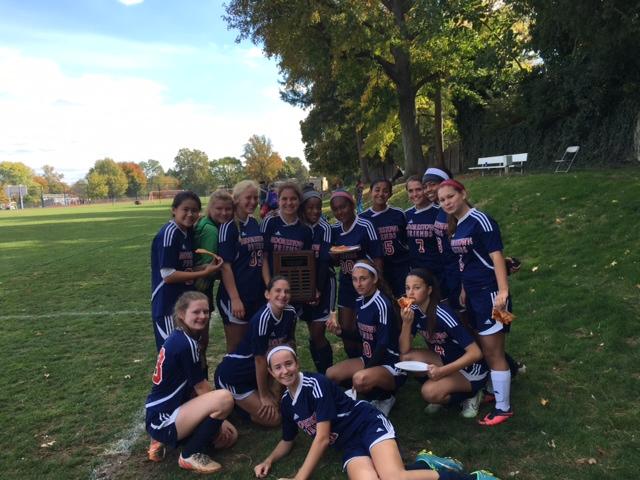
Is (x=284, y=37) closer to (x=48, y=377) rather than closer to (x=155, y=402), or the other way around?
(x=48, y=377)

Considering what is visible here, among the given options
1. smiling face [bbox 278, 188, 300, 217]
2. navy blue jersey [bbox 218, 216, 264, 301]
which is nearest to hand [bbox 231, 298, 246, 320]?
navy blue jersey [bbox 218, 216, 264, 301]

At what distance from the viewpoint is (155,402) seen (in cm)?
346

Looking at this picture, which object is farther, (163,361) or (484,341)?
(484,341)

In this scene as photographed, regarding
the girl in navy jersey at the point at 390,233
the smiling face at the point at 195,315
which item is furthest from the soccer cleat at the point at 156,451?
the girl in navy jersey at the point at 390,233

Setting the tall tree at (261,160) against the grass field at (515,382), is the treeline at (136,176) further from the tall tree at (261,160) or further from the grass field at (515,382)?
the grass field at (515,382)

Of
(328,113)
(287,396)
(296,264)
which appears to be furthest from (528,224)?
(328,113)

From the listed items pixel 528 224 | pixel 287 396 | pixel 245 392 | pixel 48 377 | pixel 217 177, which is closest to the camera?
pixel 287 396

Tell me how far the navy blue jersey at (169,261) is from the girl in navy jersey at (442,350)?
1766 mm

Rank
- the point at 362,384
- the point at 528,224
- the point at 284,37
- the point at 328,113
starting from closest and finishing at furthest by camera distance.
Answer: the point at 362,384 → the point at 528,224 → the point at 284,37 → the point at 328,113

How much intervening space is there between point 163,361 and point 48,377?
8.45 ft

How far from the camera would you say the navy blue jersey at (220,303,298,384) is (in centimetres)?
388

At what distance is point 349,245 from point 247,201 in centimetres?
102

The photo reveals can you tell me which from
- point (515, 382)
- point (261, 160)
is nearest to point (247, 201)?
point (515, 382)

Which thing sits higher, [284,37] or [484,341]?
[284,37]
